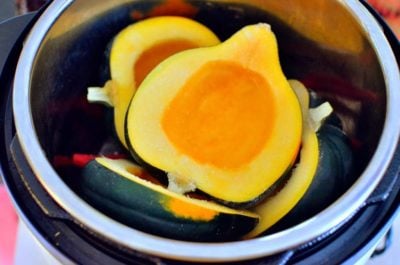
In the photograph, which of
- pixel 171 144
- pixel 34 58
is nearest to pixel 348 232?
pixel 171 144

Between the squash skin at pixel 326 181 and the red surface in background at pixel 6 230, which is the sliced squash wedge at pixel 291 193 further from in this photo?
the red surface in background at pixel 6 230

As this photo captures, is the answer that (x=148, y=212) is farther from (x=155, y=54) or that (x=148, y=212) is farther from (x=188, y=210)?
(x=155, y=54)

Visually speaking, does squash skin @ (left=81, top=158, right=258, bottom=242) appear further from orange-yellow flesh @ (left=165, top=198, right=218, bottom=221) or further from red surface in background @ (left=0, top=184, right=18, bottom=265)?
red surface in background @ (left=0, top=184, right=18, bottom=265)

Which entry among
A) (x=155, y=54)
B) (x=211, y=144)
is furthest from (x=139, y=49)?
(x=211, y=144)

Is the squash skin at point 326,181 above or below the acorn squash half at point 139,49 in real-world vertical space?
below

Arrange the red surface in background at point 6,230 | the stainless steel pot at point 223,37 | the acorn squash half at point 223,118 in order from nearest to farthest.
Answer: the stainless steel pot at point 223,37
the acorn squash half at point 223,118
the red surface in background at point 6,230

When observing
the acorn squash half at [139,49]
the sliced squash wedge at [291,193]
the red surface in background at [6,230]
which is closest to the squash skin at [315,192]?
the sliced squash wedge at [291,193]

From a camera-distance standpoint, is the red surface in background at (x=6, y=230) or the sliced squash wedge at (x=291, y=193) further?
the red surface in background at (x=6, y=230)

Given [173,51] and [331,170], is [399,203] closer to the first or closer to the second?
[331,170]
